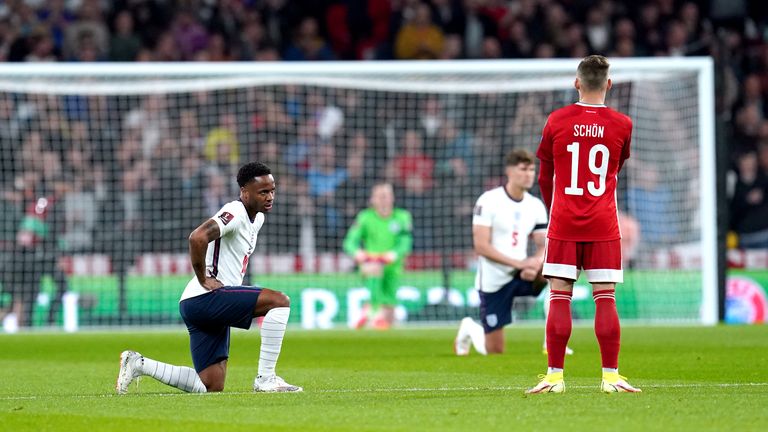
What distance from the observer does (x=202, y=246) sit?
335 inches

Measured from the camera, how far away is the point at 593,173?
8016 mm

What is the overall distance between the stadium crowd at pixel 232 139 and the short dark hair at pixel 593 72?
11.9 meters

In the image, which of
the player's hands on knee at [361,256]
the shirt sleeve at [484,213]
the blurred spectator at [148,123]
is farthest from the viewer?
the blurred spectator at [148,123]

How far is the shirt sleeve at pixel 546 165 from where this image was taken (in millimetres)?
8055

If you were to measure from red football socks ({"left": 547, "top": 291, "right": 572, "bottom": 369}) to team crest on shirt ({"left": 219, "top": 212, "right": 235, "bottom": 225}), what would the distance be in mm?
2091

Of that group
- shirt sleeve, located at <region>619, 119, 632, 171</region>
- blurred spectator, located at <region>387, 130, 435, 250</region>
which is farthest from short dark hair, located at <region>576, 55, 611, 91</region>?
blurred spectator, located at <region>387, 130, 435, 250</region>

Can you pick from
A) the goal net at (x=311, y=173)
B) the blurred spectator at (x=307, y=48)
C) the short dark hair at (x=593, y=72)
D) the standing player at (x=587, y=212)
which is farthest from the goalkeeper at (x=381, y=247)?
the short dark hair at (x=593, y=72)

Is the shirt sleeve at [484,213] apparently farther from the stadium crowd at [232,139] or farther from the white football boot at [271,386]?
the stadium crowd at [232,139]

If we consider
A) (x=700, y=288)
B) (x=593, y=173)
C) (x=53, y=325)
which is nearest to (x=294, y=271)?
(x=53, y=325)

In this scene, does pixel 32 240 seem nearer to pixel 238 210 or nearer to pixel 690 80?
pixel 690 80

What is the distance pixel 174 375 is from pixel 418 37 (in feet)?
49.9

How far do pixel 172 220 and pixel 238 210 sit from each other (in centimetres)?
1150

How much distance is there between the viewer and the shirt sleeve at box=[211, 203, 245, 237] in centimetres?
870

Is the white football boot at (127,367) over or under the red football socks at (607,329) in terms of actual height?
under
